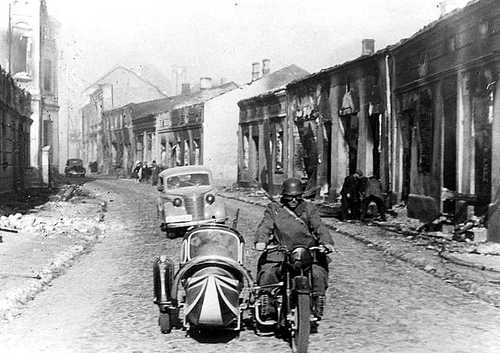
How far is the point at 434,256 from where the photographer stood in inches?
482

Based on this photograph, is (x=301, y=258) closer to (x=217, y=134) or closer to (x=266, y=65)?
(x=217, y=134)

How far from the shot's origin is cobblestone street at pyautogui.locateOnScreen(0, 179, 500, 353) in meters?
6.26

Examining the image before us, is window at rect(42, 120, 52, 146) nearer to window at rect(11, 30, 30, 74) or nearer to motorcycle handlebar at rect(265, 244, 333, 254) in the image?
window at rect(11, 30, 30, 74)

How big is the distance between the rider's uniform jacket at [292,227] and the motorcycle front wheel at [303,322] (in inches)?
31.8

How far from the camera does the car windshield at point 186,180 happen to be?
55.3ft

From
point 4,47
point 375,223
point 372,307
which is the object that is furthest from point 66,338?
point 4,47

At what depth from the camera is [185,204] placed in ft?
52.1

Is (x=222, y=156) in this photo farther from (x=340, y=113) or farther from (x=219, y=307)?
(x=219, y=307)

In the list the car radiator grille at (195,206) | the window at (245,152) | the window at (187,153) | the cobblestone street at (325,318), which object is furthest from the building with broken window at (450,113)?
the window at (187,153)

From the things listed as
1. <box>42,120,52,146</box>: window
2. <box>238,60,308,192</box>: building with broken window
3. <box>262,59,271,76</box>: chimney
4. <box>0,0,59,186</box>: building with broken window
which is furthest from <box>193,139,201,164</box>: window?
<box>0,0,59,186</box>: building with broken window

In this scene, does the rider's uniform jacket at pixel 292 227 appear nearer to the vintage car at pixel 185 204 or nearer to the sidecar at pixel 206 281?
the sidecar at pixel 206 281

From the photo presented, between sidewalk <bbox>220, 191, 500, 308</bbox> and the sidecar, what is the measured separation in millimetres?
3570

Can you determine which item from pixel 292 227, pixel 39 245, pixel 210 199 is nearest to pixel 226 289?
pixel 292 227

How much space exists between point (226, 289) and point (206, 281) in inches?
7.7
